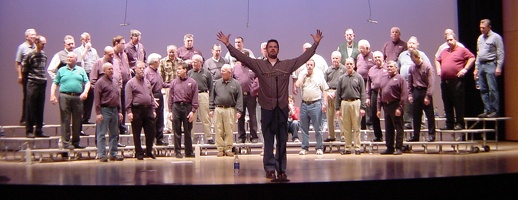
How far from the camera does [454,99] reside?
951 centimetres

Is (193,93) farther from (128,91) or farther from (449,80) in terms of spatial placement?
(449,80)

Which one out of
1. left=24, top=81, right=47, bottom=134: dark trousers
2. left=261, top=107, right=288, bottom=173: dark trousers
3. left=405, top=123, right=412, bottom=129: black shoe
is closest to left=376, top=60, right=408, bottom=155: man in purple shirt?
left=405, top=123, right=412, bottom=129: black shoe

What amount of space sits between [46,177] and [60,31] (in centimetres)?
562

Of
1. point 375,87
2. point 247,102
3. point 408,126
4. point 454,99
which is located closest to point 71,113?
point 247,102

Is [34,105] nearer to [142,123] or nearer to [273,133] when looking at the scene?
[142,123]

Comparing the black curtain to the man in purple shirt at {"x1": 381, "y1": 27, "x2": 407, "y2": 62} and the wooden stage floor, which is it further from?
the wooden stage floor

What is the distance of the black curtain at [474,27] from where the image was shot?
1160 cm

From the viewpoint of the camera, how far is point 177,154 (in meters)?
9.82

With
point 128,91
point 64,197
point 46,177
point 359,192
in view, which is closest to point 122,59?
point 128,91

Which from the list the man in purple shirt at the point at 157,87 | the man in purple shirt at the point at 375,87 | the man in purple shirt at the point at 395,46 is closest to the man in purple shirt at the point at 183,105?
the man in purple shirt at the point at 157,87

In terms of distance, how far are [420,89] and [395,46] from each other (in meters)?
1.14

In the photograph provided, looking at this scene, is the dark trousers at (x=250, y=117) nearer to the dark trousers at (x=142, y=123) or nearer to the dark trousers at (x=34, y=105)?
the dark trousers at (x=142, y=123)

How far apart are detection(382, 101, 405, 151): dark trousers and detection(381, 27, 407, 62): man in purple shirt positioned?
1.29m

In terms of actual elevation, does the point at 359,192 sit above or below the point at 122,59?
below
